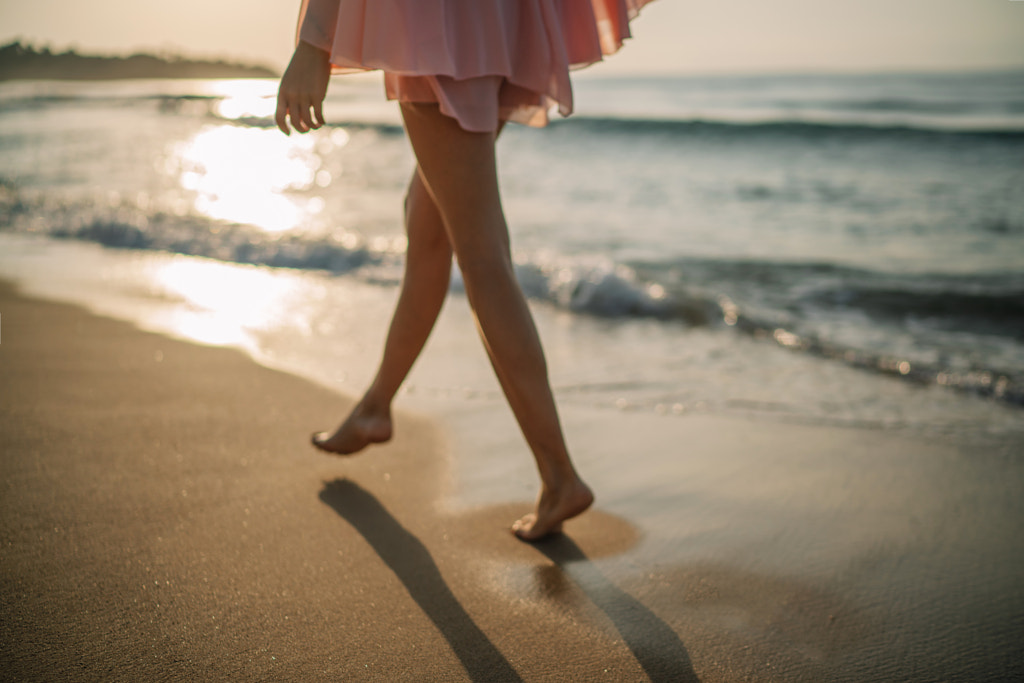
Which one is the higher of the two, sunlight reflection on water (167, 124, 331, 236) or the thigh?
the thigh

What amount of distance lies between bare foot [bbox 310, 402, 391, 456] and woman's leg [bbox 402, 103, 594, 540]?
1.36 feet

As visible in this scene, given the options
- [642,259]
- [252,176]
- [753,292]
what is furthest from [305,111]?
[252,176]

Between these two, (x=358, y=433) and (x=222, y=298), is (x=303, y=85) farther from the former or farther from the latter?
(x=222, y=298)

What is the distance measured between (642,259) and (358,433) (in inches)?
131

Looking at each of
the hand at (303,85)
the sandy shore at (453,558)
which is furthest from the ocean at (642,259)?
the sandy shore at (453,558)

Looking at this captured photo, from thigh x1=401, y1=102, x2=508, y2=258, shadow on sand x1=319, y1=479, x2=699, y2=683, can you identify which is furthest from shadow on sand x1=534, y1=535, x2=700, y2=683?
thigh x1=401, y1=102, x2=508, y2=258

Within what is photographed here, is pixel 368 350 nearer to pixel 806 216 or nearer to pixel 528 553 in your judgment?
pixel 528 553

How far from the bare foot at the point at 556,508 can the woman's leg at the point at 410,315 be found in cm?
40

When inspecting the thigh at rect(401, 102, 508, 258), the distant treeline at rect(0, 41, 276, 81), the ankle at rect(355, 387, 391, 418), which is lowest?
the ankle at rect(355, 387, 391, 418)

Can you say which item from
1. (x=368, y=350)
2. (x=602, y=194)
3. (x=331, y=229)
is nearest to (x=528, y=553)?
(x=368, y=350)

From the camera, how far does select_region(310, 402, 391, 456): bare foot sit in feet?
5.31

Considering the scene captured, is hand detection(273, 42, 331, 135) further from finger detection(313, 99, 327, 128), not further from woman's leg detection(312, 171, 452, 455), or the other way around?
woman's leg detection(312, 171, 452, 455)

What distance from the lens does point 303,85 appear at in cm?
117

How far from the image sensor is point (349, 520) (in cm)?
146
